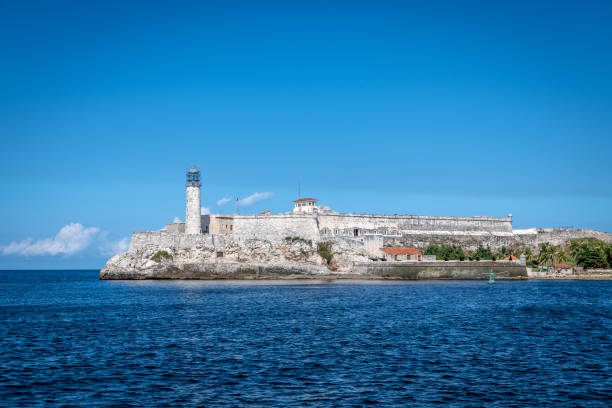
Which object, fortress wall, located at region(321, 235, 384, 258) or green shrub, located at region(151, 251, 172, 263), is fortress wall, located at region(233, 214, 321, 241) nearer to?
fortress wall, located at region(321, 235, 384, 258)

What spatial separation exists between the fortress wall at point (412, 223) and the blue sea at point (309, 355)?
1396 inches

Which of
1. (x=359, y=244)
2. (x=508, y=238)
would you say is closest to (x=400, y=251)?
(x=359, y=244)

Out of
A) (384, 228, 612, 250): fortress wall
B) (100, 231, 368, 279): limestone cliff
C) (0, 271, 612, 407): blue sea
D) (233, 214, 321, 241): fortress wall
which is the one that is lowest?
(0, 271, 612, 407): blue sea

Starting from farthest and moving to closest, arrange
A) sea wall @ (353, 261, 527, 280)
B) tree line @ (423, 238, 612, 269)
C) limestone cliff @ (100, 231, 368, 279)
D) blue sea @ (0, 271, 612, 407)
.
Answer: tree line @ (423, 238, 612, 269)
limestone cliff @ (100, 231, 368, 279)
sea wall @ (353, 261, 527, 280)
blue sea @ (0, 271, 612, 407)

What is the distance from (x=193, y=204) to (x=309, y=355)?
48584 millimetres

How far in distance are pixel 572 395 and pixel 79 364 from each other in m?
13.2

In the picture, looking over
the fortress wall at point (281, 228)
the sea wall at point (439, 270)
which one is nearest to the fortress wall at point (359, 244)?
the fortress wall at point (281, 228)

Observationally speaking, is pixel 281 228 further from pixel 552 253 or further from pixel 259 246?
pixel 552 253

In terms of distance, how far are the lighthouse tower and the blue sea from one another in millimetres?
30493

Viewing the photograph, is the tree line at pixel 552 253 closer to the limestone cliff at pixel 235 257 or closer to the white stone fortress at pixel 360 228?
the white stone fortress at pixel 360 228

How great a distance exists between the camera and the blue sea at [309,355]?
14.4m

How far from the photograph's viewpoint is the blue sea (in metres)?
14.4

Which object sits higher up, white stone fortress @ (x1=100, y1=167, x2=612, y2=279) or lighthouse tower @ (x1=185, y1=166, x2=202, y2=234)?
lighthouse tower @ (x1=185, y1=166, x2=202, y2=234)

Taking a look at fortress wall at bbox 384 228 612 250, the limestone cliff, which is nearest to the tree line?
fortress wall at bbox 384 228 612 250
